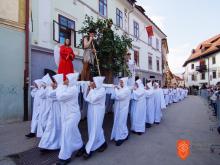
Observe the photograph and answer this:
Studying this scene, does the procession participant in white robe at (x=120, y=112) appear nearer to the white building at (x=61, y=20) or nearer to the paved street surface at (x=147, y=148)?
the paved street surface at (x=147, y=148)

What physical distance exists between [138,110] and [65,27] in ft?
24.5

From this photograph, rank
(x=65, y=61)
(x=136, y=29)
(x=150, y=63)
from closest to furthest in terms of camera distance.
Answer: (x=65, y=61)
(x=136, y=29)
(x=150, y=63)

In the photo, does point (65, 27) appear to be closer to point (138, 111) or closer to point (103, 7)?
point (103, 7)

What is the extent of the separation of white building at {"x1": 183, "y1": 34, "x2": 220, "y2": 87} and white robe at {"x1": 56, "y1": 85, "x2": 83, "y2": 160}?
41949 millimetres

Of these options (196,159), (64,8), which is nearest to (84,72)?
(196,159)

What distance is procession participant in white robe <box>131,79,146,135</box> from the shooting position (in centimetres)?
815

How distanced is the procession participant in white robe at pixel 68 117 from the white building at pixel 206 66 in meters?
41.9

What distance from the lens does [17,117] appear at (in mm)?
9617

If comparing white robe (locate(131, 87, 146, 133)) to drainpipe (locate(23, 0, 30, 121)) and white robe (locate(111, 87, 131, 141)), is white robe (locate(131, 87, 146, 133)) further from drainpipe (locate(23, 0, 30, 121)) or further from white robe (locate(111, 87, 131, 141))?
drainpipe (locate(23, 0, 30, 121))

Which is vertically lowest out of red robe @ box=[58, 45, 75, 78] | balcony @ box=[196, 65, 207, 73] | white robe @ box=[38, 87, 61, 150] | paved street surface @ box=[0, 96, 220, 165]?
paved street surface @ box=[0, 96, 220, 165]

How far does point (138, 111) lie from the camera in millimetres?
8320

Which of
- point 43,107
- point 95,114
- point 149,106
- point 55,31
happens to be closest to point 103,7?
point 55,31

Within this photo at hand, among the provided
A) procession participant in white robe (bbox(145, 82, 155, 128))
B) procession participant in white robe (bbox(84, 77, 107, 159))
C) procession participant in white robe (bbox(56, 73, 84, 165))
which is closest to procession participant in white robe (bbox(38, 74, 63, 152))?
procession participant in white robe (bbox(56, 73, 84, 165))

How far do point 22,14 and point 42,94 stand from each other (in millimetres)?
5206
